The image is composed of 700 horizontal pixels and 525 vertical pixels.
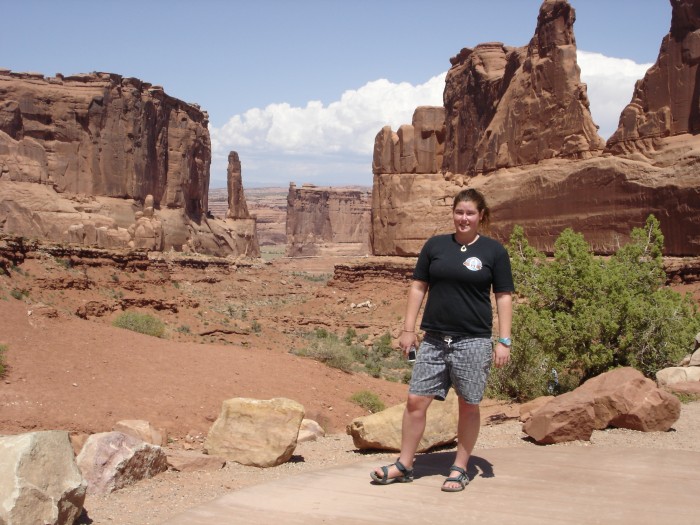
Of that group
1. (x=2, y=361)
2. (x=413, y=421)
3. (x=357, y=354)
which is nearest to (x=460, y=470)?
(x=413, y=421)

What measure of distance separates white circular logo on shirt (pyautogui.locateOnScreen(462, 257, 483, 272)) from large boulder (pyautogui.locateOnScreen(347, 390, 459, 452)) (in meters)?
2.11

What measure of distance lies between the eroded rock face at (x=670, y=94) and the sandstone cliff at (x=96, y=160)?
32038 mm

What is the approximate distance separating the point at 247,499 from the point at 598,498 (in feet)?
7.63

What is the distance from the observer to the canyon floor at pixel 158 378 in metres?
6.45

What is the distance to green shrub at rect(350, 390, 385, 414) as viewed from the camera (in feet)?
48.5

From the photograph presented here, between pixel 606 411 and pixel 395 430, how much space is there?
203cm

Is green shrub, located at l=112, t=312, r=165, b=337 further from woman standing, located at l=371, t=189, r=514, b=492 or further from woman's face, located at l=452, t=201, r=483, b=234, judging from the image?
woman's face, located at l=452, t=201, r=483, b=234

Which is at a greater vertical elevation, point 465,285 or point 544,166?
point 544,166

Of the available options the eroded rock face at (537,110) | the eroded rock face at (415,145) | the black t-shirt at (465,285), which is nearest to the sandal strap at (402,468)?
the black t-shirt at (465,285)

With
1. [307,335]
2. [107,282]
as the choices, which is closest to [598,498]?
[107,282]

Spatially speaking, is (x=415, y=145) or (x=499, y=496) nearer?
(x=499, y=496)

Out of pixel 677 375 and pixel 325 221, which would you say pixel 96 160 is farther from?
pixel 325 221

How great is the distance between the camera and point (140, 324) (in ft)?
66.6

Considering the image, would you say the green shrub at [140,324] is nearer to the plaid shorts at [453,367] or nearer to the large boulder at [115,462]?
the large boulder at [115,462]
